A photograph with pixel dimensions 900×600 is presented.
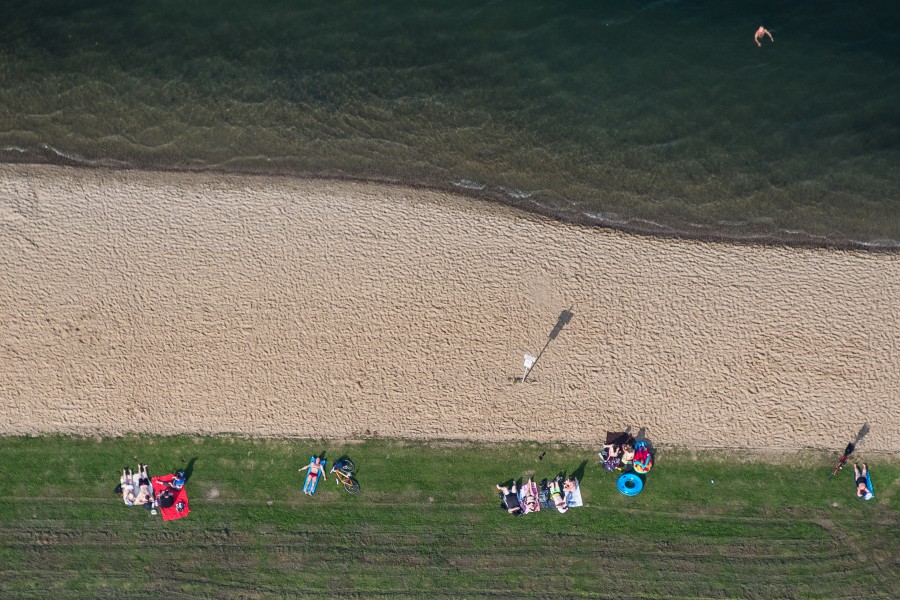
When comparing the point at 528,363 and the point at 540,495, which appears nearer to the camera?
the point at 528,363

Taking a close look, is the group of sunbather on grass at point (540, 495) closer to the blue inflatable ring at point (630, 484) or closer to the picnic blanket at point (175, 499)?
the blue inflatable ring at point (630, 484)

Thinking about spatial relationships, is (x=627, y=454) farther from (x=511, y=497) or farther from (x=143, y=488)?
(x=143, y=488)

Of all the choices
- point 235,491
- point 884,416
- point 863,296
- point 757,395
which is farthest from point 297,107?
point 884,416

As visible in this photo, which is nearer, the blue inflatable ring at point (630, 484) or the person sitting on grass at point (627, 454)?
the person sitting on grass at point (627, 454)

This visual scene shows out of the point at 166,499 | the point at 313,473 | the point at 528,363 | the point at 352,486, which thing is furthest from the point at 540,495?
the point at 166,499

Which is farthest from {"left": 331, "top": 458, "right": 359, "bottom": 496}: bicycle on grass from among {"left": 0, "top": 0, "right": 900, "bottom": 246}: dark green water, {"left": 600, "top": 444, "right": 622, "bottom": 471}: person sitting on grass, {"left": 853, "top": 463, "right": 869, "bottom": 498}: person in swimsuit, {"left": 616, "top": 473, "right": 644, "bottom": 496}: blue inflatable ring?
{"left": 853, "top": 463, "right": 869, "bottom": 498}: person in swimsuit

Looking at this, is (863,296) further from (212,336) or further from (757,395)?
(212,336)

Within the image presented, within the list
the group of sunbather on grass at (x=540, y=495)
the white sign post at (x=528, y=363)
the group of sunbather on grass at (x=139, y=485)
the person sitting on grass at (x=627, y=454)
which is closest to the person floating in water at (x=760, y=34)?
the white sign post at (x=528, y=363)
